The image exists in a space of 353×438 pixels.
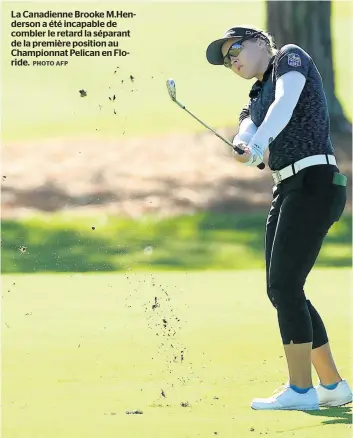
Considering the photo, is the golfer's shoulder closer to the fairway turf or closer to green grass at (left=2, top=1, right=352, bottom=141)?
the fairway turf

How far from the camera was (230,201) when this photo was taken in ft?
58.7

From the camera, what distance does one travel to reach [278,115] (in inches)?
248

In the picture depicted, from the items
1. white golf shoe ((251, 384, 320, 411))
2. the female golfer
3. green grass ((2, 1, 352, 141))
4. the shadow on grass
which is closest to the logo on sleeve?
the female golfer

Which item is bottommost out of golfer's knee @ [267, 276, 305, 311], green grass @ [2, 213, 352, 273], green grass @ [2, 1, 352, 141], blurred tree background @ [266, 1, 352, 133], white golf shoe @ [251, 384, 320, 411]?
white golf shoe @ [251, 384, 320, 411]

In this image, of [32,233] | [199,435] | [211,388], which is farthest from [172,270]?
[199,435]

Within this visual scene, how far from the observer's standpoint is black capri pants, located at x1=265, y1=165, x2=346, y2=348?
644 cm

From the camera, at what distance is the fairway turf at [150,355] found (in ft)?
20.5

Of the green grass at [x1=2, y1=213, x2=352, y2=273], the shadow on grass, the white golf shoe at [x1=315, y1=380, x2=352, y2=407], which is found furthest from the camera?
the green grass at [x1=2, y1=213, x2=352, y2=273]

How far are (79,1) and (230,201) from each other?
1293cm

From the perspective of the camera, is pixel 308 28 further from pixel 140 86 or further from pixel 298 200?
pixel 298 200

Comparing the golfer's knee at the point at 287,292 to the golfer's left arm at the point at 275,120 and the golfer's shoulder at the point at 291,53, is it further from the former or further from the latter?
the golfer's shoulder at the point at 291,53

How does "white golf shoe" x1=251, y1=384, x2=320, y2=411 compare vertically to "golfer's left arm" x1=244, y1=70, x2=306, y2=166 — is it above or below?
below

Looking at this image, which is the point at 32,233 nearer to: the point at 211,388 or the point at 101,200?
the point at 101,200

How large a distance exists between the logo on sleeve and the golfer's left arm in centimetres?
11
